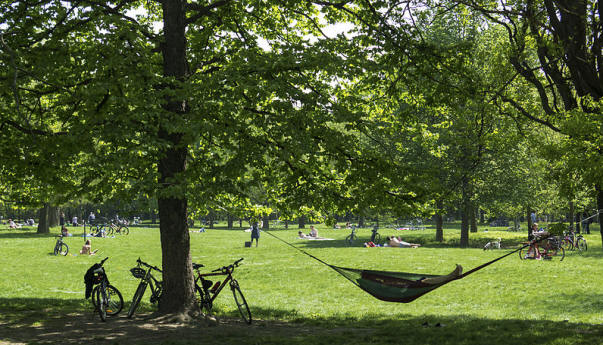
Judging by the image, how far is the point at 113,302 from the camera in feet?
36.0

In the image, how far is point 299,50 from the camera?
31.4 feet

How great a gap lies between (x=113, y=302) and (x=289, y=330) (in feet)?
12.3

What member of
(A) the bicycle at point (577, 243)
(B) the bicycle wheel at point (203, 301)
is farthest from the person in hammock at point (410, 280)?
(A) the bicycle at point (577, 243)

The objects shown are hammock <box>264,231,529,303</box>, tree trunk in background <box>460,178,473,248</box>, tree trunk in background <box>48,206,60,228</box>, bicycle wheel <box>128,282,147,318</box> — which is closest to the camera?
hammock <box>264,231,529,303</box>

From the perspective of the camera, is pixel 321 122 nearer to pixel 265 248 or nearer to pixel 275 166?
pixel 275 166

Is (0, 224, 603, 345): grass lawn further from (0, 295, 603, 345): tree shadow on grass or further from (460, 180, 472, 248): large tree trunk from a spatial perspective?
(460, 180, 472, 248): large tree trunk

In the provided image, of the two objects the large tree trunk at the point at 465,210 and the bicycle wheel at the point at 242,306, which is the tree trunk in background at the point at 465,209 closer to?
the large tree trunk at the point at 465,210

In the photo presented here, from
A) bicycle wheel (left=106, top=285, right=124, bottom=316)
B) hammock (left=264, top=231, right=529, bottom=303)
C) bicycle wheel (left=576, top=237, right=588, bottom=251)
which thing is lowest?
bicycle wheel (left=106, top=285, right=124, bottom=316)

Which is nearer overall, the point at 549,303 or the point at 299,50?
the point at 299,50

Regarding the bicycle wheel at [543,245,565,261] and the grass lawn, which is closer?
the grass lawn

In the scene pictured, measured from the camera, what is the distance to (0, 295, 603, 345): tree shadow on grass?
28.1 feet

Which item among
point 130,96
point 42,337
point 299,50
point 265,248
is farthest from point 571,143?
point 265,248

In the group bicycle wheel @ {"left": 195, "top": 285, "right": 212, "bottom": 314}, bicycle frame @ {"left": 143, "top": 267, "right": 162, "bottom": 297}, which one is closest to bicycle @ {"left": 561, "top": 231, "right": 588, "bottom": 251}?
bicycle wheel @ {"left": 195, "top": 285, "right": 212, "bottom": 314}

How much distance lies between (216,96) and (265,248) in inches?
823
